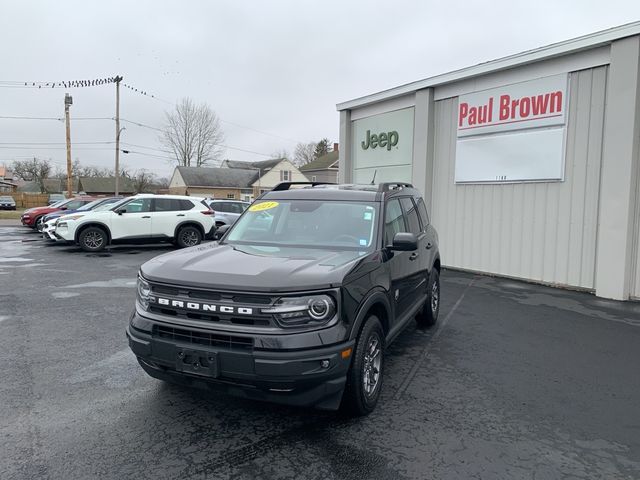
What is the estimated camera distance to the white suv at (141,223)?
1431cm

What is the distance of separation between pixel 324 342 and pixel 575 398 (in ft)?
8.70

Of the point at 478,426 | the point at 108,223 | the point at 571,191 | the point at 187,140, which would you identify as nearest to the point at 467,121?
the point at 571,191

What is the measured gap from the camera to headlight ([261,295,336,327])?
3.23 metres

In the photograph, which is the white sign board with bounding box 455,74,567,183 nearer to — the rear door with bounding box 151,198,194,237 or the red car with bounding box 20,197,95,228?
the rear door with bounding box 151,198,194,237

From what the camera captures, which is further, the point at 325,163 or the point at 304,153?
the point at 304,153

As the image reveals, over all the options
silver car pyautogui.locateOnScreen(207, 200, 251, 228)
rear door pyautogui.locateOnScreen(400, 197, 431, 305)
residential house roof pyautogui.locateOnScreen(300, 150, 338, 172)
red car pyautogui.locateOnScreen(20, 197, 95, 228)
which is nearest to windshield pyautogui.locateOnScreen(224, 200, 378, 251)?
rear door pyautogui.locateOnScreen(400, 197, 431, 305)

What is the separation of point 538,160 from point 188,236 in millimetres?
10746

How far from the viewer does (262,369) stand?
3.13m

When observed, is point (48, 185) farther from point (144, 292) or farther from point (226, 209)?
point (144, 292)

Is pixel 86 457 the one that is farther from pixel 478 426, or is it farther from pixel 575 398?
pixel 575 398

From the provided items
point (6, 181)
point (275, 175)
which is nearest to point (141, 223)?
point (275, 175)

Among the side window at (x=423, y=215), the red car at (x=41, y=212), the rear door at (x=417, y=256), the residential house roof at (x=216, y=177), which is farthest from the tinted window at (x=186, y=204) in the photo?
the residential house roof at (x=216, y=177)

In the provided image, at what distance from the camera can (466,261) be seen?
1181 centimetres

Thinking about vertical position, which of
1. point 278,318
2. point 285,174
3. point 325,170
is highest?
point 285,174
